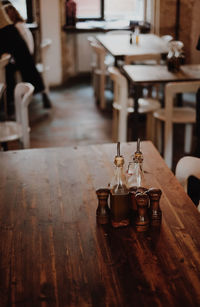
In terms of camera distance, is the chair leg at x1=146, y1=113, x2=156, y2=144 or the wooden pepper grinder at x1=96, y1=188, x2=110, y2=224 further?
the chair leg at x1=146, y1=113, x2=156, y2=144

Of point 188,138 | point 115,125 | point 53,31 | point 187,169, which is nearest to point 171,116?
point 188,138

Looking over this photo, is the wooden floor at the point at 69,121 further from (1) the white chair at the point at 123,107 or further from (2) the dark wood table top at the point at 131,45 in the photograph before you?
Result: (2) the dark wood table top at the point at 131,45

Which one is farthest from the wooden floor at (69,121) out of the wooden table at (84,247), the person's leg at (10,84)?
the wooden table at (84,247)

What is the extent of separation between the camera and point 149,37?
6.25 meters

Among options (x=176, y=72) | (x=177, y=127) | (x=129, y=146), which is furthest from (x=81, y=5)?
(x=129, y=146)

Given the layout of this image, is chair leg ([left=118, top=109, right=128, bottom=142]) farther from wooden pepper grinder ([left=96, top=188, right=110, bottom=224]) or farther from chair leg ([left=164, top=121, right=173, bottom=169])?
wooden pepper grinder ([left=96, top=188, right=110, bottom=224])

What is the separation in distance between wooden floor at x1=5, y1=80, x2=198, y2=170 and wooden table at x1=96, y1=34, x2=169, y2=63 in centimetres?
82

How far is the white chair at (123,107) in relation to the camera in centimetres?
449

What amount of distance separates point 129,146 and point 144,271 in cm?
124

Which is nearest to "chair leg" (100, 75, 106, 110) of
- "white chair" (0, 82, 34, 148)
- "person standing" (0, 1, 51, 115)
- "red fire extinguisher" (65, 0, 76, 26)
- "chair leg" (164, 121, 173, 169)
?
"person standing" (0, 1, 51, 115)

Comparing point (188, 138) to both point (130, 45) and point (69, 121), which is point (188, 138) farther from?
point (69, 121)

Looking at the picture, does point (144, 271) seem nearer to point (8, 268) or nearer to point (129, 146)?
point (8, 268)

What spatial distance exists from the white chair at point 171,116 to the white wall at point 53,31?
3147 mm

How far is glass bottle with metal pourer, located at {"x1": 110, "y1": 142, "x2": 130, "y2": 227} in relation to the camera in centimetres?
196
